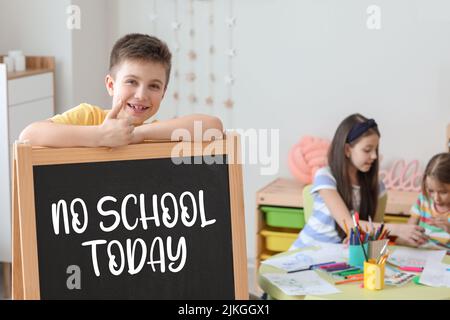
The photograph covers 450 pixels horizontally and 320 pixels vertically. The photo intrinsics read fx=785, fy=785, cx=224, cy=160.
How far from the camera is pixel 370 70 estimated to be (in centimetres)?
407

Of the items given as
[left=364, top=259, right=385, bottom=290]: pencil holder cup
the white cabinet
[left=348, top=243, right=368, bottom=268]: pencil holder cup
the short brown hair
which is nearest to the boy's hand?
the short brown hair

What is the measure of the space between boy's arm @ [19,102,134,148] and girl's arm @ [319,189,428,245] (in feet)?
4.12

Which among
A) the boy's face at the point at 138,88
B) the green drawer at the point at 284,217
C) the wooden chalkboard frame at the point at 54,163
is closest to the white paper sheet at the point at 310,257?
the wooden chalkboard frame at the point at 54,163

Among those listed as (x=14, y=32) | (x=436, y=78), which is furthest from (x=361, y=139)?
(x=14, y=32)

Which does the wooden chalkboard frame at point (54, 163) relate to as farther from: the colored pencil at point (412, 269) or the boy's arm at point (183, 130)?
the colored pencil at point (412, 269)

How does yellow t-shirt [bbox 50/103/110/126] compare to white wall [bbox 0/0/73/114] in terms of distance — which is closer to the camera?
yellow t-shirt [bbox 50/103/110/126]

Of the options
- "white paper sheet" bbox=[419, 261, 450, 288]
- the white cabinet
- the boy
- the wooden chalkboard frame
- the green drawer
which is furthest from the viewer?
the green drawer

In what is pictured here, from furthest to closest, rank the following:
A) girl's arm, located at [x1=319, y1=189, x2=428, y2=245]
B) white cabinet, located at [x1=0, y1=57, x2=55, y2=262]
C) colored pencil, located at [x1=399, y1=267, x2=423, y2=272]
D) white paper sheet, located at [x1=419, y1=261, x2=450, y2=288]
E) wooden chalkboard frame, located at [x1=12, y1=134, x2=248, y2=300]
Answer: white cabinet, located at [x1=0, y1=57, x2=55, y2=262]
girl's arm, located at [x1=319, y1=189, x2=428, y2=245]
colored pencil, located at [x1=399, y1=267, x2=423, y2=272]
white paper sheet, located at [x1=419, y1=261, x2=450, y2=288]
wooden chalkboard frame, located at [x1=12, y1=134, x2=248, y2=300]

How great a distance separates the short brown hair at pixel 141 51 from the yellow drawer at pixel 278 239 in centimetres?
209

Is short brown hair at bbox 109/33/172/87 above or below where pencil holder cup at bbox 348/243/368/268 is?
above

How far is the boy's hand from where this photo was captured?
169 centimetres

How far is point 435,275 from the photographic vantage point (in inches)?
96.3

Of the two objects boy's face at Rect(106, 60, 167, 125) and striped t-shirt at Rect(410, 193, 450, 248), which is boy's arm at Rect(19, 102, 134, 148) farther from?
striped t-shirt at Rect(410, 193, 450, 248)
